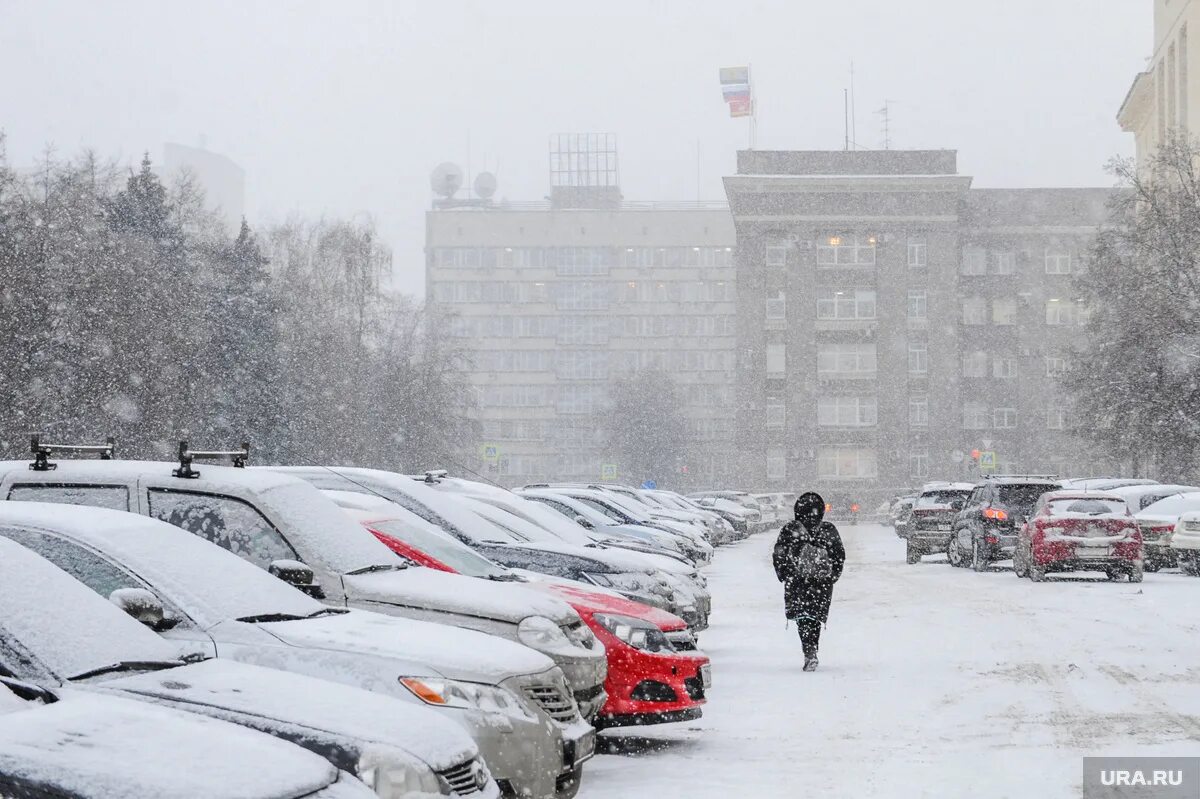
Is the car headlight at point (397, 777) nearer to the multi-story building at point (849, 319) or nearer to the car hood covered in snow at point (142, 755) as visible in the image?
the car hood covered in snow at point (142, 755)

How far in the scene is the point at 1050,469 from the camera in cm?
10044

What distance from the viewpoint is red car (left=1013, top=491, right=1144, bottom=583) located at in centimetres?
2652

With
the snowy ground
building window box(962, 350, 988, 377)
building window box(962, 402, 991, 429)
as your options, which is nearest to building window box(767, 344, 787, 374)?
building window box(962, 350, 988, 377)

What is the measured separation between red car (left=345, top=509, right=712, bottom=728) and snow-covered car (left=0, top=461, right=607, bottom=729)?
109cm

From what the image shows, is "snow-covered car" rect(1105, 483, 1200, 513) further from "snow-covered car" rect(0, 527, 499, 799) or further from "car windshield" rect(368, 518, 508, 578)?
"snow-covered car" rect(0, 527, 499, 799)

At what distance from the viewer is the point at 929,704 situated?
12.4 metres

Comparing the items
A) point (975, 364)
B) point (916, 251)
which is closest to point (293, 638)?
point (916, 251)

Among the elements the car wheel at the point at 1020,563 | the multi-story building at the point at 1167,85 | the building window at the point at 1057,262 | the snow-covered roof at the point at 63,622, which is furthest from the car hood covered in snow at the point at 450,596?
the building window at the point at 1057,262

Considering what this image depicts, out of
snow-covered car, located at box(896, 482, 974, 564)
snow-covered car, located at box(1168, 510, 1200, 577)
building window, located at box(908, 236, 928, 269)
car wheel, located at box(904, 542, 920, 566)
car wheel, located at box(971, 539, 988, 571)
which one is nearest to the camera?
snow-covered car, located at box(1168, 510, 1200, 577)

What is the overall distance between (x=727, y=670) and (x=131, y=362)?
3381 centimetres

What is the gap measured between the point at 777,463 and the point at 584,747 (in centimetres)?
9165

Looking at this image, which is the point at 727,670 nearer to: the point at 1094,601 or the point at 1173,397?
the point at 1094,601

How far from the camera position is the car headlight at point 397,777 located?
5.59 meters

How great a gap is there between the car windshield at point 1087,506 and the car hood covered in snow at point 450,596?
62.5 feet
